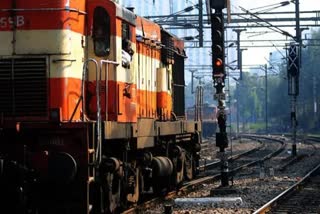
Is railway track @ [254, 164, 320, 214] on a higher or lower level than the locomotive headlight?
lower

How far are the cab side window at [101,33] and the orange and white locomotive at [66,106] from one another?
0.02 meters

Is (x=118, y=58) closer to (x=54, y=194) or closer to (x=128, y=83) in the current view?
(x=128, y=83)

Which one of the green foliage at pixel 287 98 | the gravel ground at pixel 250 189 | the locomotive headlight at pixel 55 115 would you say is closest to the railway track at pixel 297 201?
the gravel ground at pixel 250 189

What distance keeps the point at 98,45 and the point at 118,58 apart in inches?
16.9

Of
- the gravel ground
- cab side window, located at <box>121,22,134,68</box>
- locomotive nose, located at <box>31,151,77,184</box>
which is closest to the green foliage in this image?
the gravel ground

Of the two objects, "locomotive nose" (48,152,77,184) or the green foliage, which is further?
the green foliage

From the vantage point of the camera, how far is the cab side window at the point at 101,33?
11.2 metres

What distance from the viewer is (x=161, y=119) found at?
15844mm

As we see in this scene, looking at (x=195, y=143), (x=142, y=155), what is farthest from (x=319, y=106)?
(x=142, y=155)

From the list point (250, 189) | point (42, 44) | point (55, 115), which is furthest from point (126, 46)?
point (250, 189)

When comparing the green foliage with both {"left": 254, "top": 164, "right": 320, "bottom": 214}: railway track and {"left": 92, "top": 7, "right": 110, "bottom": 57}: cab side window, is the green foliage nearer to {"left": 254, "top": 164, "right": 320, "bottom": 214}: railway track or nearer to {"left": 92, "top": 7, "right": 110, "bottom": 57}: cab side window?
{"left": 254, "top": 164, "right": 320, "bottom": 214}: railway track

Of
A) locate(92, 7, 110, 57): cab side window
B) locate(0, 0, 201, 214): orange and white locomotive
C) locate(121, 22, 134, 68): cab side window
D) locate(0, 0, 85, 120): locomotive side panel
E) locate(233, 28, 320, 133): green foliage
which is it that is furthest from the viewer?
locate(233, 28, 320, 133): green foliage

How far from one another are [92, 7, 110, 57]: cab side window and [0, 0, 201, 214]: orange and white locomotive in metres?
0.02

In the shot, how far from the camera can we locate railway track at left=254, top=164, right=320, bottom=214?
13.5 metres
